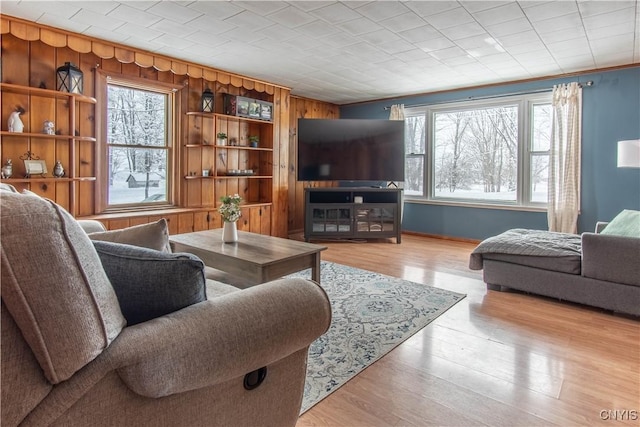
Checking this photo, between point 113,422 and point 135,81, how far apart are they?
13.2 ft

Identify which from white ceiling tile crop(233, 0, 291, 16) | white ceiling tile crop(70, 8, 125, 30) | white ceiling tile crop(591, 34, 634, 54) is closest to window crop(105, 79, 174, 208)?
white ceiling tile crop(70, 8, 125, 30)

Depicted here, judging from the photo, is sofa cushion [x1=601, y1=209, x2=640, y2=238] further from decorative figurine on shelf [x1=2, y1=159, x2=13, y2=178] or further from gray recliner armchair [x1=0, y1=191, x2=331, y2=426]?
decorative figurine on shelf [x1=2, y1=159, x2=13, y2=178]

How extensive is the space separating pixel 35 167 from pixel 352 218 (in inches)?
148

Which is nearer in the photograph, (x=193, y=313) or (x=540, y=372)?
(x=193, y=313)

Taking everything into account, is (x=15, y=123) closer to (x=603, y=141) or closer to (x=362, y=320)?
(x=362, y=320)

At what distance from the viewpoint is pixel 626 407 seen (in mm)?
1743

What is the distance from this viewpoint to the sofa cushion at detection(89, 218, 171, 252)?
1579mm

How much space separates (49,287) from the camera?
78 centimetres

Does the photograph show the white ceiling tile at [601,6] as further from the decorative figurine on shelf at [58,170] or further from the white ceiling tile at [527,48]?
the decorative figurine on shelf at [58,170]

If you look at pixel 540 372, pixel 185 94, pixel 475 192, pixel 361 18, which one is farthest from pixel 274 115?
pixel 540 372

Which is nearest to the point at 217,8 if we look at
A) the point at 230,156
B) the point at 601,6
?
the point at 230,156

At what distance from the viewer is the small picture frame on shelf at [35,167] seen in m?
3.33

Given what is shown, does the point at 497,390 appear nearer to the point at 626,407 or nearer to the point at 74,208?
the point at 626,407

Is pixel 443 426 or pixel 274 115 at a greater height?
pixel 274 115
